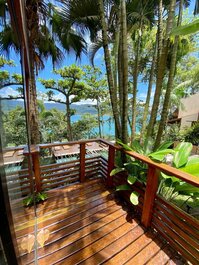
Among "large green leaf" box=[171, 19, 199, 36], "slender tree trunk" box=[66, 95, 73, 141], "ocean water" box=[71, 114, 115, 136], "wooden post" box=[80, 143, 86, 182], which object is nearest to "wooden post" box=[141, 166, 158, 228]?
"wooden post" box=[80, 143, 86, 182]

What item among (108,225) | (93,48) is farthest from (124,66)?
(93,48)

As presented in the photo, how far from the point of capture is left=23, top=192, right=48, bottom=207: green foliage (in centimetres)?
191

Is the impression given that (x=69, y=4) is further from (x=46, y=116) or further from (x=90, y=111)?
(x=90, y=111)

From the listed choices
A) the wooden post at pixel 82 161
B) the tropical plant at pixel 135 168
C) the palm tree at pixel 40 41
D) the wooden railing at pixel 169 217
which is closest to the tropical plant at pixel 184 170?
the tropical plant at pixel 135 168

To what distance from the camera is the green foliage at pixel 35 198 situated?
6.27ft

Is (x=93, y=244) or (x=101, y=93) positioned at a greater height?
(x=101, y=93)

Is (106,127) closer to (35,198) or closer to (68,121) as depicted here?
(68,121)

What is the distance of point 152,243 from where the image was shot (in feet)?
5.05

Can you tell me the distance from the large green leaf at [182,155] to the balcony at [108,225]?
0.34 metres

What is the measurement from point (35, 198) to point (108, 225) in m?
1.12

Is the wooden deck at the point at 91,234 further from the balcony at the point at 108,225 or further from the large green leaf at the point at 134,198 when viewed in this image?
the large green leaf at the point at 134,198

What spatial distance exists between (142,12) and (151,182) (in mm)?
3603

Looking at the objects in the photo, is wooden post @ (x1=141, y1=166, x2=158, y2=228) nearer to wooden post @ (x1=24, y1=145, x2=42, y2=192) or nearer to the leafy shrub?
wooden post @ (x1=24, y1=145, x2=42, y2=192)

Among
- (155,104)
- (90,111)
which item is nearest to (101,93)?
(90,111)
